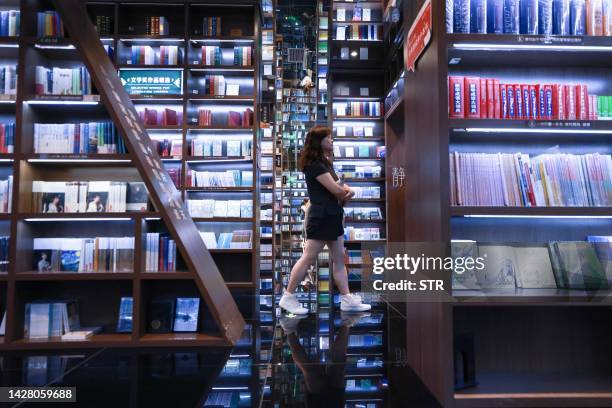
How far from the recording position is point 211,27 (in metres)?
5.02

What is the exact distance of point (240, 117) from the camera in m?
5.02

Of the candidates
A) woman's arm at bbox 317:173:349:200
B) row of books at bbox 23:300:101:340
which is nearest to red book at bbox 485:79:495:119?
woman's arm at bbox 317:173:349:200

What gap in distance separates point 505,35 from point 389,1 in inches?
172

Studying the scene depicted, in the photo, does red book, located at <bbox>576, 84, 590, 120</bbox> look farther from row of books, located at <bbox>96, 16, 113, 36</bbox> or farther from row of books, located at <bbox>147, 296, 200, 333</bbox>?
row of books, located at <bbox>96, 16, 113, 36</bbox>

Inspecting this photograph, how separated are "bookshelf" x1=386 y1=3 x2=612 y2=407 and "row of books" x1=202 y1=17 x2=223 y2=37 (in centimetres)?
340

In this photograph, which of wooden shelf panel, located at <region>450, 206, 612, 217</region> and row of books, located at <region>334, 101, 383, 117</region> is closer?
wooden shelf panel, located at <region>450, 206, 612, 217</region>

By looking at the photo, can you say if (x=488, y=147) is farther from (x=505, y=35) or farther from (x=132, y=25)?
(x=132, y=25)

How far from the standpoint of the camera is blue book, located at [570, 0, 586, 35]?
188 cm

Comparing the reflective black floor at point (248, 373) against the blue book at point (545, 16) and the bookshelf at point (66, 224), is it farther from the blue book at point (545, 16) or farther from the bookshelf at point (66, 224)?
the blue book at point (545, 16)

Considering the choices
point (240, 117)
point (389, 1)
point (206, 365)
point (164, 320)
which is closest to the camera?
point (206, 365)

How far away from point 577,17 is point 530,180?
2.42 feet

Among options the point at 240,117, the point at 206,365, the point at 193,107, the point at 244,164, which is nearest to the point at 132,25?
the point at 193,107

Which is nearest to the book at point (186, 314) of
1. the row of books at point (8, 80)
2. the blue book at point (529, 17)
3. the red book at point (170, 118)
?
the row of books at point (8, 80)

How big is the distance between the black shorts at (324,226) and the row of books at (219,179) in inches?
69.2
